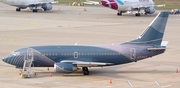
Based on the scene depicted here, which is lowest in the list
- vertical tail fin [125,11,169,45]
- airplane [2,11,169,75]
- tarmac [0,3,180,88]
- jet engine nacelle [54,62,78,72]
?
tarmac [0,3,180,88]

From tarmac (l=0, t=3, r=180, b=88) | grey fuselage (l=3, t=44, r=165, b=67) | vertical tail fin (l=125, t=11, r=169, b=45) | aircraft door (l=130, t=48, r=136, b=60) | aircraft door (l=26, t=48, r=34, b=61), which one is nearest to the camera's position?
tarmac (l=0, t=3, r=180, b=88)

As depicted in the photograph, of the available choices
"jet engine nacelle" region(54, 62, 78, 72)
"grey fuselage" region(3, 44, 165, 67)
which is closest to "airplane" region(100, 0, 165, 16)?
"grey fuselage" region(3, 44, 165, 67)

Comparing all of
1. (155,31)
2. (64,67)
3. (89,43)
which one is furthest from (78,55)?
(89,43)

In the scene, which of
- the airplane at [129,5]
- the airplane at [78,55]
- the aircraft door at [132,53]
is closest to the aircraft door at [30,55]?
the airplane at [78,55]

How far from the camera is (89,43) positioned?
227 ft

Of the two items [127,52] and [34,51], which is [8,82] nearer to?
[34,51]

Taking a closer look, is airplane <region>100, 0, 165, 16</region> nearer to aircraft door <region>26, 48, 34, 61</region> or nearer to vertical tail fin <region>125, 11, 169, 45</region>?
vertical tail fin <region>125, 11, 169, 45</region>

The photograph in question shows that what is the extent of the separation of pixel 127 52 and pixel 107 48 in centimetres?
190

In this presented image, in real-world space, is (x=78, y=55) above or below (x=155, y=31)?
below

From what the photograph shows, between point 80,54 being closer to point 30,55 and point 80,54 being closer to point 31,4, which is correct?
point 30,55

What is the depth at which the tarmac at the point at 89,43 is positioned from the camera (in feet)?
138

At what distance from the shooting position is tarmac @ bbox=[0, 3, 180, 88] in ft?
138

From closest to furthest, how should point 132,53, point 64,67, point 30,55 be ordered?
point 64,67
point 30,55
point 132,53

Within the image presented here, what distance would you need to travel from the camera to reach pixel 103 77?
4481 centimetres
